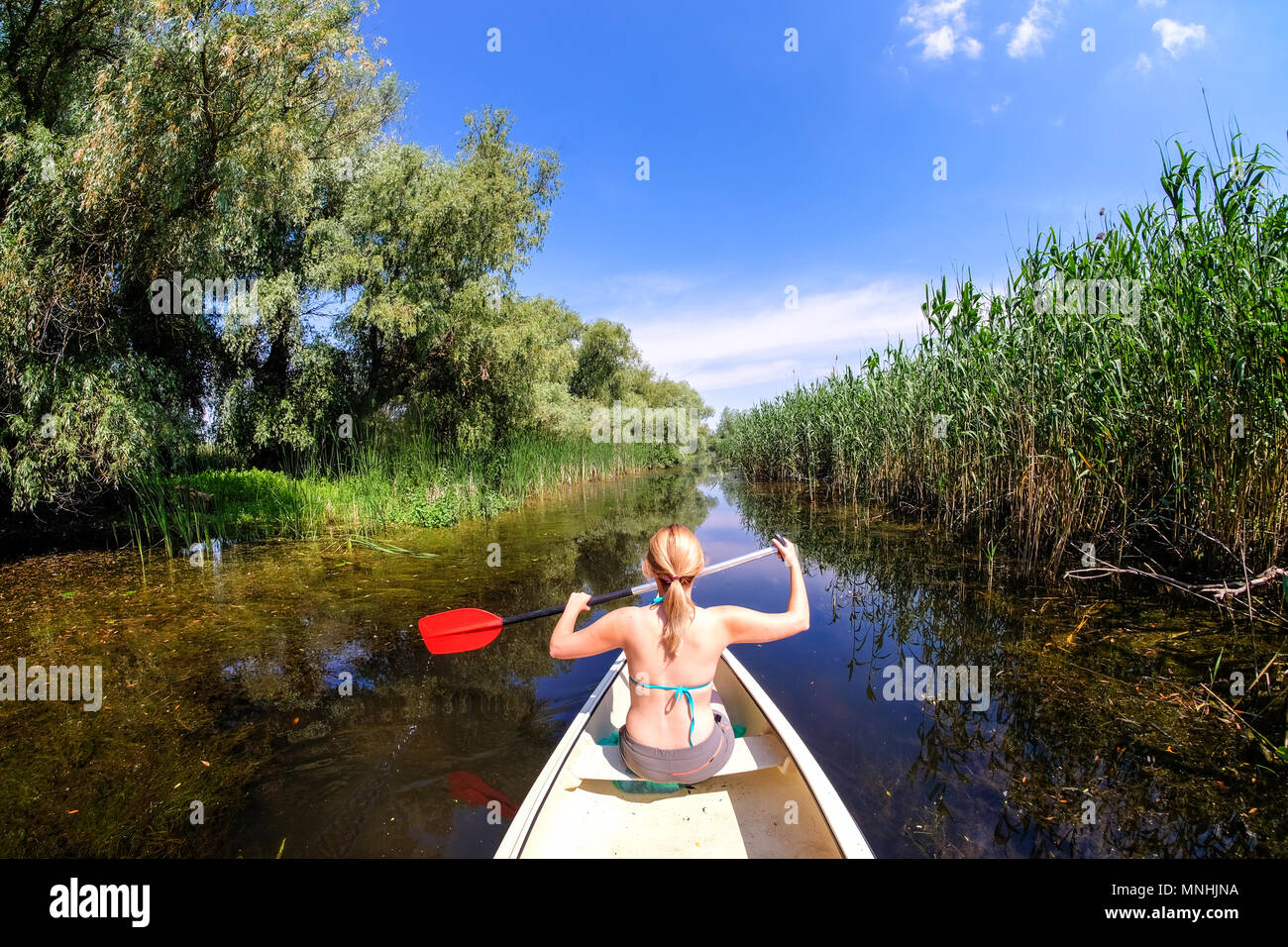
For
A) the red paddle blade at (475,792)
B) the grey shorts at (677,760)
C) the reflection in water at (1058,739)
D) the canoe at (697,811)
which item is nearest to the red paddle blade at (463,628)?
the red paddle blade at (475,792)

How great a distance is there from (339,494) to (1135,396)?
11.1 m

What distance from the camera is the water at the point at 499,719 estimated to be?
2.57 m

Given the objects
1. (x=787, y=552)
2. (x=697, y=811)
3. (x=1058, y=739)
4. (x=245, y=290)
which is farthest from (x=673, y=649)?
(x=245, y=290)

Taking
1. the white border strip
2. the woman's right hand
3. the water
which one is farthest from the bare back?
the water

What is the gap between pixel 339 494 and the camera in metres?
10.1

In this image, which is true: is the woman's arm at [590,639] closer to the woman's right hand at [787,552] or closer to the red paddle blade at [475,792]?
the red paddle blade at [475,792]

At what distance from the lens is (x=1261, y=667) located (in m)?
3.63

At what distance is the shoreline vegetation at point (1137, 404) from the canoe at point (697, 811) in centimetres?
359

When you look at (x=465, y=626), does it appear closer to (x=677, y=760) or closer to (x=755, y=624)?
(x=677, y=760)

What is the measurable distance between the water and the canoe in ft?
1.46

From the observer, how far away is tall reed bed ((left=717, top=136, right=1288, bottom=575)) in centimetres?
423

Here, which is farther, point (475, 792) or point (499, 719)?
point (499, 719)
